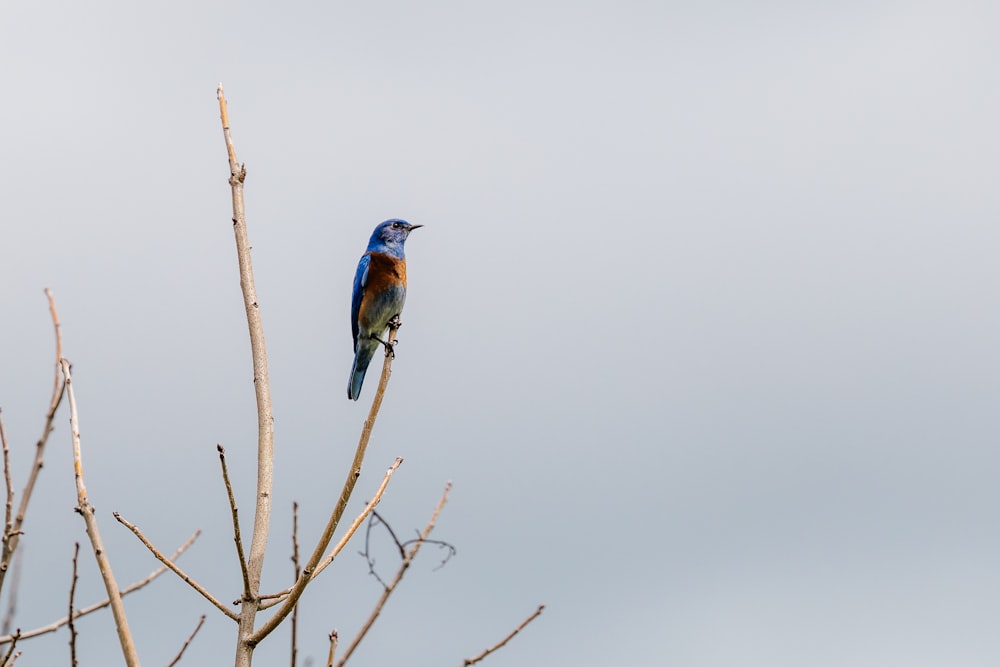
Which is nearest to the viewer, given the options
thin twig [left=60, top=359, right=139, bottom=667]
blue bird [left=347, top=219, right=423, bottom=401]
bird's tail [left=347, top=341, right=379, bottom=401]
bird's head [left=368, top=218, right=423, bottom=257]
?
thin twig [left=60, top=359, right=139, bottom=667]

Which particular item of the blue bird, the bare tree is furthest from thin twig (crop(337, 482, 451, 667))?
the blue bird

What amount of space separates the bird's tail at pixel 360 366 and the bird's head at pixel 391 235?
1.13 metres

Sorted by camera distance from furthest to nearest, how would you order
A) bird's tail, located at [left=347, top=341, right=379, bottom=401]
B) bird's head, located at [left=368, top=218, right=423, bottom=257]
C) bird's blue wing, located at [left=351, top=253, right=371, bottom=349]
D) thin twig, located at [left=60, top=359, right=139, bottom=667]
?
bird's head, located at [left=368, top=218, right=423, bottom=257] → bird's tail, located at [left=347, top=341, right=379, bottom=401] → bird's blue wing, located at [left=351, top=253, right=371, bottom=349] → thin twig, located at [left=60, top=359, right=139, bottom=667]

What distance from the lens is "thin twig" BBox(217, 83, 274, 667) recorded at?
4.61 meters

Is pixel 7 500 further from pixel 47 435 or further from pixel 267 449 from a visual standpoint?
pixel 267 449

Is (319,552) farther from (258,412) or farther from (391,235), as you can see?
(391,235)

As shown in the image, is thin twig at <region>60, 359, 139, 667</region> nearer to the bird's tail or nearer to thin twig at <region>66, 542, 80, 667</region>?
thin twig at <region>66, 542, 80, 667</region>

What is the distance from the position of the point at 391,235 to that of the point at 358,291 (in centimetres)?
92

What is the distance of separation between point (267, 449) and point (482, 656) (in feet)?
4.04

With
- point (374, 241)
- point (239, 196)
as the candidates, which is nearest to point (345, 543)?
point (239, 196)

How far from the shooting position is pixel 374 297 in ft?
44.8

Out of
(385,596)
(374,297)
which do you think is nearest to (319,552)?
(385,596)

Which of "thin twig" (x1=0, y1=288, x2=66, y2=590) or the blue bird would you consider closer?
"thin twig" (x1=0, y1=288, x2=66, y2=590)

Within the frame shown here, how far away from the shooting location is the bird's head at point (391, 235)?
14.2 meters
